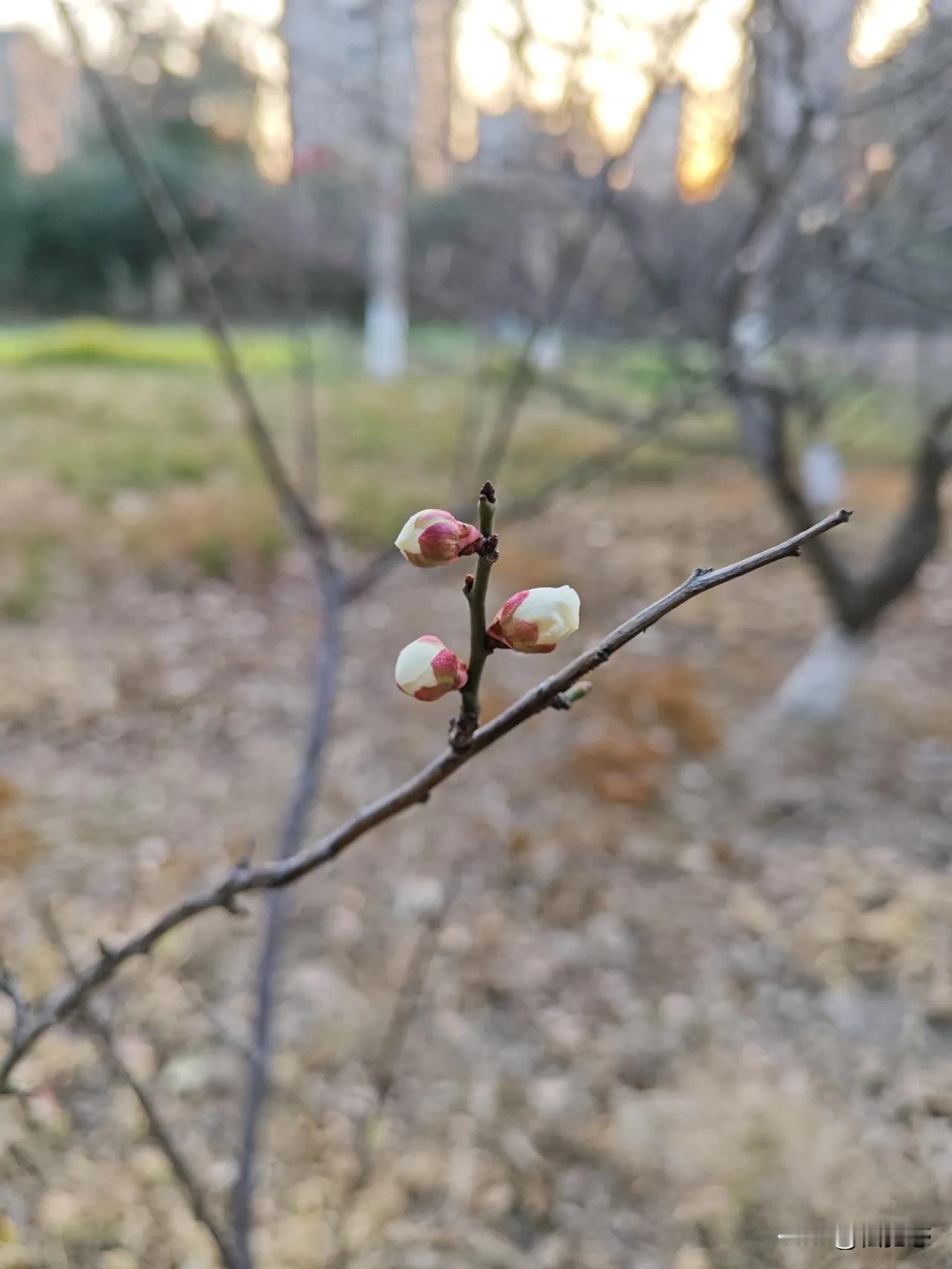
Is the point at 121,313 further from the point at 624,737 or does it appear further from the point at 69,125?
the point at 624,737

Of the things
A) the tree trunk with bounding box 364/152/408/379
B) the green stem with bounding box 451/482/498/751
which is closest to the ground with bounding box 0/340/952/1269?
the green stem with bounding box 451/482/498/751

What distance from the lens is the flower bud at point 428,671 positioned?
1.21 ft

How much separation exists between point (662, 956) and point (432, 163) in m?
2.06

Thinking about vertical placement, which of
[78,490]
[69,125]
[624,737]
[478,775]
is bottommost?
[478,775]

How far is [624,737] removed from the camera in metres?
2.51

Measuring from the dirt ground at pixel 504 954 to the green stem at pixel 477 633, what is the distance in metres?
0.54

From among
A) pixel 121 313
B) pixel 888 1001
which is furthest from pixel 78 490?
pixel 121 313

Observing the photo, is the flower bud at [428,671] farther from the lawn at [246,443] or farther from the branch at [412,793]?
the lawn at [246,443]

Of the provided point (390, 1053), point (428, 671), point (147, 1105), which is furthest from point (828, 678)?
point (428, 671)

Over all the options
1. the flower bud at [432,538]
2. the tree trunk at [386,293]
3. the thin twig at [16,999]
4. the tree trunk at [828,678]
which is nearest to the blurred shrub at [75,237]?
the tree trunk at [386,293]

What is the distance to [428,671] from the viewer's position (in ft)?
1.21

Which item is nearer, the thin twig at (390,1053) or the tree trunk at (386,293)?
the thin twig at (390,1053)

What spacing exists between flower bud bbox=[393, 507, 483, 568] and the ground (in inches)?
16.7

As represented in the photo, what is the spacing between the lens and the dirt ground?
1250mm
